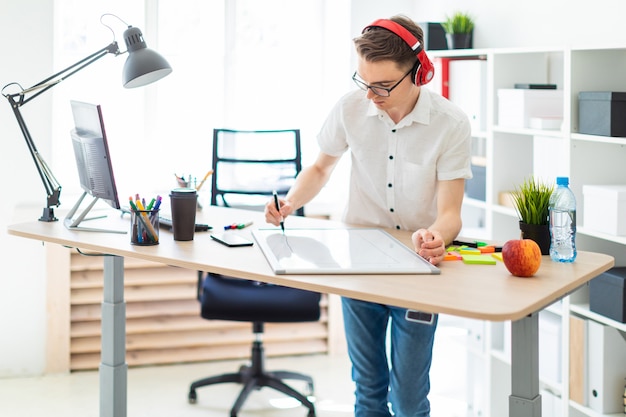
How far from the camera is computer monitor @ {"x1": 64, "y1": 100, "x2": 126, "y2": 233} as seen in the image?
2516 millimetres

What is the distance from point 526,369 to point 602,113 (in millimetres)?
1167

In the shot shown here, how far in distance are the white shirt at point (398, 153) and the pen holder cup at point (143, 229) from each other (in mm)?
615

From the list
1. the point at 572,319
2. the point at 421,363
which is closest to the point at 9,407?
the point at 421,363

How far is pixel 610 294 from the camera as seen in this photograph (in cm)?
284

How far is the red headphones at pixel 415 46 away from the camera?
228 centimetres

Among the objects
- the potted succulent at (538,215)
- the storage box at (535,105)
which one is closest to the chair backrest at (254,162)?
the storage box at (535,105)

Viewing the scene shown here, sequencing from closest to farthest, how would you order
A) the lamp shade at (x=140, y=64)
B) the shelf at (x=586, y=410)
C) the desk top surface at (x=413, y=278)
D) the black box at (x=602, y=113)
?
the desk top surface at (x=413, y=278) < the lamp shade at (x=140, y=64) < the black box at (x=602, y=113) < the shelf at (x=586, y=410)

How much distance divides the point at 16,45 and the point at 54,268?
105cm

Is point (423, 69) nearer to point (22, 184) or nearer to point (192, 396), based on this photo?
point (192, 396)

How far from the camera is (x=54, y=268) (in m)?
4.00

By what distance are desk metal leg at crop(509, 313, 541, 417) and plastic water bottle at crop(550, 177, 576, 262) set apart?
268mm

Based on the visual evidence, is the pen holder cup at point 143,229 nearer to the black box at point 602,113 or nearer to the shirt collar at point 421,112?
the shirt collar at point 421,112

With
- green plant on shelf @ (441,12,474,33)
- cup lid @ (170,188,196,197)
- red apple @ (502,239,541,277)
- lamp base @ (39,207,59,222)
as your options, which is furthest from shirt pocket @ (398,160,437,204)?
green plant on shelf @ (441,12,474,33)

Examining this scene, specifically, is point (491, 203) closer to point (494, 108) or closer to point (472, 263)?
point (494, 108)
